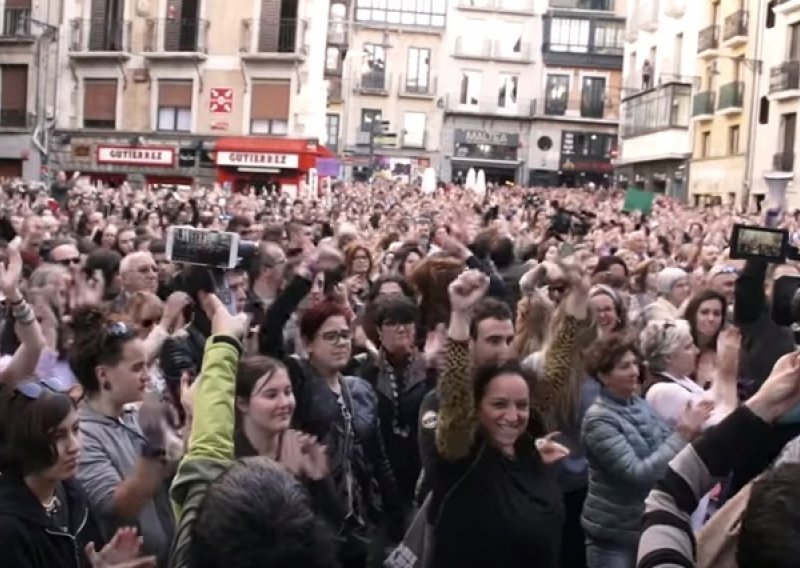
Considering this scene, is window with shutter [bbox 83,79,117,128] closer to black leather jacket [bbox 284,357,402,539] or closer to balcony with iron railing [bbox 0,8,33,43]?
balcony with iron railing [bbox 0,8,33,43]

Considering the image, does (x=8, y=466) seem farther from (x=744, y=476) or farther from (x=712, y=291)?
(x=712, y=291)

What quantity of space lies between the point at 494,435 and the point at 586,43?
59.9m

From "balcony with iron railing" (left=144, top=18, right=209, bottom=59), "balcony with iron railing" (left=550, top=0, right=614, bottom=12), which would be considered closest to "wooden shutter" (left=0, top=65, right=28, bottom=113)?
"balcony with iron railing" (left=144, top=18, right=209, bottom=59)

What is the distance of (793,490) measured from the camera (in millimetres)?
2371

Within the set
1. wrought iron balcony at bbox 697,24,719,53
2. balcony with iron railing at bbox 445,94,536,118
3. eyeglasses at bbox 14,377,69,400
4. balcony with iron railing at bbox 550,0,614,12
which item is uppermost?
balcony with iron railing at bbox 550,0,614,12

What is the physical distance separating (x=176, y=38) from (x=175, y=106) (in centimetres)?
183

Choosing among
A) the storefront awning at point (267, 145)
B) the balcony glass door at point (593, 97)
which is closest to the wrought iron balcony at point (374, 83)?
the balcony glass door at point (593, 97)

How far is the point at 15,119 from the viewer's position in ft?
119

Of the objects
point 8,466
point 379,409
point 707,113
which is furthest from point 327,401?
point 707,113

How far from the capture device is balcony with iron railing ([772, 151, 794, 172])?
105 feet

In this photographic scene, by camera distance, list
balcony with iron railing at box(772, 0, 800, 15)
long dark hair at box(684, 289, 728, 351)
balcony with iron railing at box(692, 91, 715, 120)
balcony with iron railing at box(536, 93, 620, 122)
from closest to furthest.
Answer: long dark hair at box(684, 289, 728, 351) < balcony with iron railing at box(772, 0, 800, 15) < balcony with iron railing at box(692, 91, 715, 120) < balcony with iron railing at box(536, 93, 620, 122)

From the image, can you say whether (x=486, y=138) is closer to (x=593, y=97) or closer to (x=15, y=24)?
(x=593, y=97)

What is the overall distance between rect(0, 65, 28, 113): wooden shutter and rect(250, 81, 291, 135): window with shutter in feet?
21.4

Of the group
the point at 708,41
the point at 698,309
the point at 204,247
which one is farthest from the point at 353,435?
the point at 708,41
